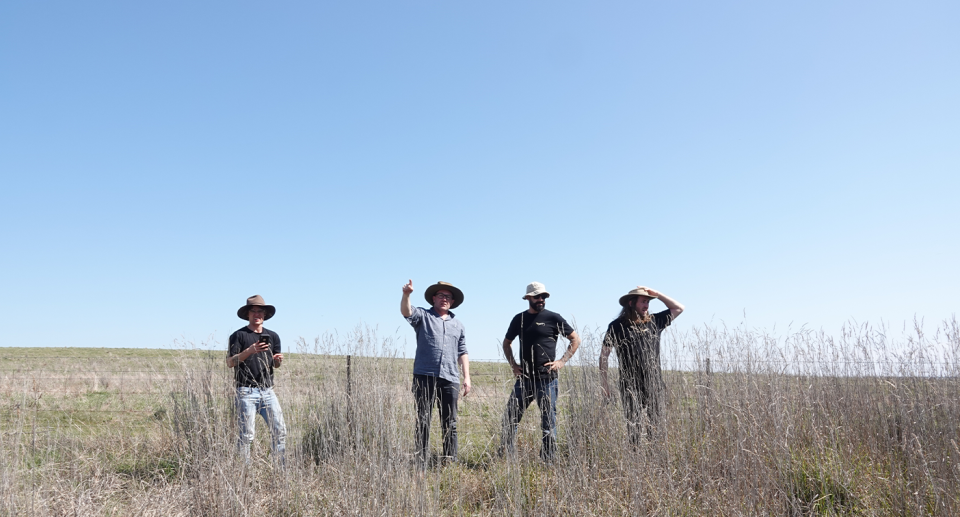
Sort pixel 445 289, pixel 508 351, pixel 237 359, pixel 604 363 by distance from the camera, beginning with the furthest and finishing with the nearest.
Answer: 1. pixel 445 289
2. pixel 508 351
3. pixel 604 363
4. pixel 237 359

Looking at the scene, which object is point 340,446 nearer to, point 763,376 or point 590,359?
point 590,359

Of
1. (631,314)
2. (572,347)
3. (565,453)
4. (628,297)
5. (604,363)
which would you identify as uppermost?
(628,297)

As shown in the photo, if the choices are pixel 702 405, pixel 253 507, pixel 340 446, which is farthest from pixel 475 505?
pixel 702 405

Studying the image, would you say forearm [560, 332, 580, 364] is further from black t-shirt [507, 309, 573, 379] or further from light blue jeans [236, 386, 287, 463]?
light blue jeans [236, 386, 287, 463]

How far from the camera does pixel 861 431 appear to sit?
465 cm

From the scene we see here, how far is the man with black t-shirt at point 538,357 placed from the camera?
437cm

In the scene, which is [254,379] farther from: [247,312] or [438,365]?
[438,365]

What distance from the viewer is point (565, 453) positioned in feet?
14.6

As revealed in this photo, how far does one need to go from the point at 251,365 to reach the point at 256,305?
1.80 feet

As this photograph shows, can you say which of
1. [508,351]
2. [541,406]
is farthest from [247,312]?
[541,406]

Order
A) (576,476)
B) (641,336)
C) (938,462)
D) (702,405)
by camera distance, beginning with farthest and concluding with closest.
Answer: (641,336) → (702,405) → (576,476) → (938,462)

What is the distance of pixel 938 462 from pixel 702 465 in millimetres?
1362

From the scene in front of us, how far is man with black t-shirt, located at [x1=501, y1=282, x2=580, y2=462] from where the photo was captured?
437cm

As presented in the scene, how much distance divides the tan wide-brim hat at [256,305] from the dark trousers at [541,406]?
90.4 inches
